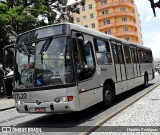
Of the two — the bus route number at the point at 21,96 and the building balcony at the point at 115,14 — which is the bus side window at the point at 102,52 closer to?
the bus route number at the point at 21,96

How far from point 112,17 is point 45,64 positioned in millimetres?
74806

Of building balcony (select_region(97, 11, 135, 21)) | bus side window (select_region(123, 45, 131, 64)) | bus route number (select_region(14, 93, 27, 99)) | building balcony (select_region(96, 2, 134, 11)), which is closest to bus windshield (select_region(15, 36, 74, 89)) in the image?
bus route number (select_region(14, 93, 27, 99))

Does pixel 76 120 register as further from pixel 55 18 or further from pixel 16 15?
pixel 55 18

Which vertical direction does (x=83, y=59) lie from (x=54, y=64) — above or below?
above

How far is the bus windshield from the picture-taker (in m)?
7.99

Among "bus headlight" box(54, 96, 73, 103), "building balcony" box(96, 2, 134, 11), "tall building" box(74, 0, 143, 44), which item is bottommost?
"bus headlight" box(54, 96, 73, 103)

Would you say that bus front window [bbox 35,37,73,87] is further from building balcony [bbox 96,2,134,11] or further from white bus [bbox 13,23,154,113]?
building balcony [bbox 96,2,134,11]

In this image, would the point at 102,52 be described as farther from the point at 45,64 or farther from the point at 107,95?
the point at 45,64

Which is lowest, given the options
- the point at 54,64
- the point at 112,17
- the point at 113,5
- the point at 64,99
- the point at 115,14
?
the point at 64,99

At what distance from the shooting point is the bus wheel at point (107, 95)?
1022 cm

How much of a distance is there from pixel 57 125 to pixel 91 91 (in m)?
1.52

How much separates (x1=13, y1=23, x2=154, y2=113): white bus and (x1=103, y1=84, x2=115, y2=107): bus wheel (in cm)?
12

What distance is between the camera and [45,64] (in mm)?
8188

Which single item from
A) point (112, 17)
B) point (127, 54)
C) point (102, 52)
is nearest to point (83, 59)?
point (102, 52)
